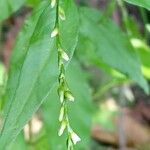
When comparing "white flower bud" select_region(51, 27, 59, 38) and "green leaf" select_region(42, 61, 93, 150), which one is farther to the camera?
"green leaf" select_region(42, 61, 93, 150)

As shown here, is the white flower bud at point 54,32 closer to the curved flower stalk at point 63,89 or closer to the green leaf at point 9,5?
the curved flower stalk at point 63,89

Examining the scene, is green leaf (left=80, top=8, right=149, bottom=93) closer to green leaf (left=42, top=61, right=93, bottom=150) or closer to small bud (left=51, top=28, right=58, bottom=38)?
green leaf (left=42, top=61, right=93, bottom=150)

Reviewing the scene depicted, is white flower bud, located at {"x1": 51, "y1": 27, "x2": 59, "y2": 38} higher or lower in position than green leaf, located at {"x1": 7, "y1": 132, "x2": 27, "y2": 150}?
higher

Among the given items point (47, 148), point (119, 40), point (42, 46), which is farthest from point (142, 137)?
point (42, 46)

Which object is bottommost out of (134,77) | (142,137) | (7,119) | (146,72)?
(142,137)

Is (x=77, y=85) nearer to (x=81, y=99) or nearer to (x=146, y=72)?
(x=81, y=99)

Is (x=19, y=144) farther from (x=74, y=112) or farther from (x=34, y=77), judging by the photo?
(x=34, y=77)

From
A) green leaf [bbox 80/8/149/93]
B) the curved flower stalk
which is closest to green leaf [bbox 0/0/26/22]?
green leaf [bbox 80/8/149/93]
